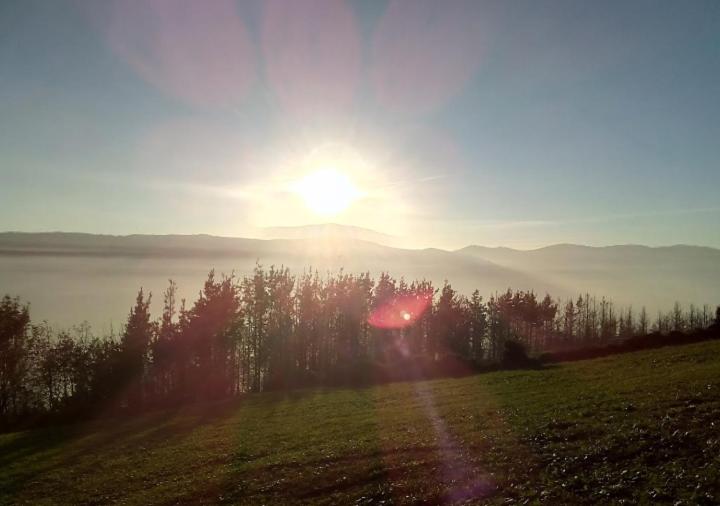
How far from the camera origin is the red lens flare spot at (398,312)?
115625 millimetres

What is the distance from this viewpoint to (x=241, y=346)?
324 feet

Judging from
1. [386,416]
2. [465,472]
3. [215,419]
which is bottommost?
[215,419]

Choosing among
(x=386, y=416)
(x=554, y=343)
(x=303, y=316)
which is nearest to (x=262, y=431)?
(x=386, y=416)

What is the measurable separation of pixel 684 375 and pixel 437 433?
19766 millimetres

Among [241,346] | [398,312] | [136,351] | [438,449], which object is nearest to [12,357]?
[136,351]

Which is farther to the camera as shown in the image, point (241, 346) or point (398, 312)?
point (398, 312)

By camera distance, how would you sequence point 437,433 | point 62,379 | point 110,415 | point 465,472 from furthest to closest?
1. point 62,379
2. point 110,415
3. point 437,433
4. point 465,472

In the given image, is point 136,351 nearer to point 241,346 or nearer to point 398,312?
point 241,346

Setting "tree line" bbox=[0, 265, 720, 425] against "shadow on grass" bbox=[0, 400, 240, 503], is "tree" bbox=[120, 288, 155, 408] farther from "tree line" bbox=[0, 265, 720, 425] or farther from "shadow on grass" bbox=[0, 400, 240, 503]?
"shadow on grass" bbox=[0, 400, 240, 503]

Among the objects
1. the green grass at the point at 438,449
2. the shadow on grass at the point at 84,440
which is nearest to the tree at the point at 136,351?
the shadow on grass at the point at 84,440

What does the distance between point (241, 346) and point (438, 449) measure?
77862mm

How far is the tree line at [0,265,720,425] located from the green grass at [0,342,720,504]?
24117 millimetres

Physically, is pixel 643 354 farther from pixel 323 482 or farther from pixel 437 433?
pixel 323 482

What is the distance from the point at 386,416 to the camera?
39.9 meters
